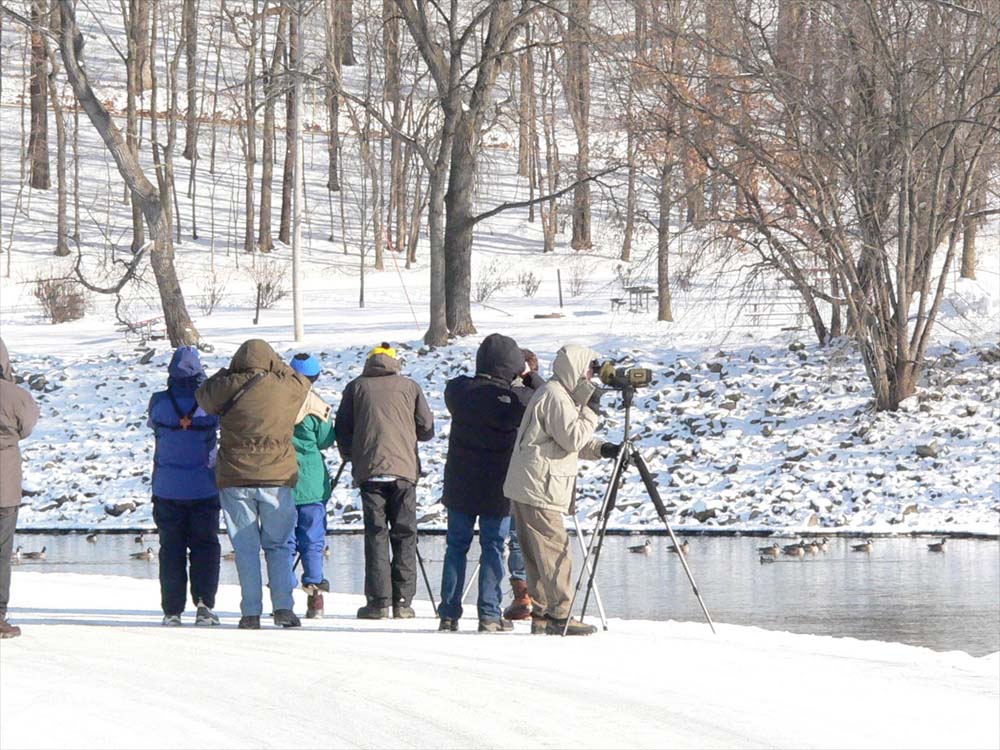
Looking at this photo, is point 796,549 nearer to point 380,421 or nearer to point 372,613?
point 372,613

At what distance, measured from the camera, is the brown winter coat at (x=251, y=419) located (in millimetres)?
10242

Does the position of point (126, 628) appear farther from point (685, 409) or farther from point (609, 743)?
point (685, 409)

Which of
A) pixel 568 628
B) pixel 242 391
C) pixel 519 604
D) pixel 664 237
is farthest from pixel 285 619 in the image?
pixel 664 237

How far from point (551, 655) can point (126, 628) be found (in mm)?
3042

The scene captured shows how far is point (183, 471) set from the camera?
35.3ft

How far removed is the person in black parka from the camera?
34.0ft

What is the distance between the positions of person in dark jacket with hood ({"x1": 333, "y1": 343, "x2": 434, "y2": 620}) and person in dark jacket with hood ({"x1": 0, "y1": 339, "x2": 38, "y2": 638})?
2145 mm

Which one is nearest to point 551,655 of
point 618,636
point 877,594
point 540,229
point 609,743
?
point 618,636

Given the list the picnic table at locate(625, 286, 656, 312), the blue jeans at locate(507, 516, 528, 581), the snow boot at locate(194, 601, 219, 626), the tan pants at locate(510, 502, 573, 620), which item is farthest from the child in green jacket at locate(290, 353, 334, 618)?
the picnic table at locate(625, 286, 656, 312)

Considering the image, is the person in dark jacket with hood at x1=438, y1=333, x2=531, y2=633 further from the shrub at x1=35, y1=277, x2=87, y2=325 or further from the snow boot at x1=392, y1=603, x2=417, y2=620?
the shrub at x1=35, y1=277, x2=87, y2=325

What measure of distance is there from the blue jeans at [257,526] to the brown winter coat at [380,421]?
24.7 inches

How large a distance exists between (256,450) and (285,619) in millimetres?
1306

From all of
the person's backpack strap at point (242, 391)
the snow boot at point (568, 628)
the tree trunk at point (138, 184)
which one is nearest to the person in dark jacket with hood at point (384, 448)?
the person's backpack strap at point (242, 391)

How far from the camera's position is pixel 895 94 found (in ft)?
77.2
